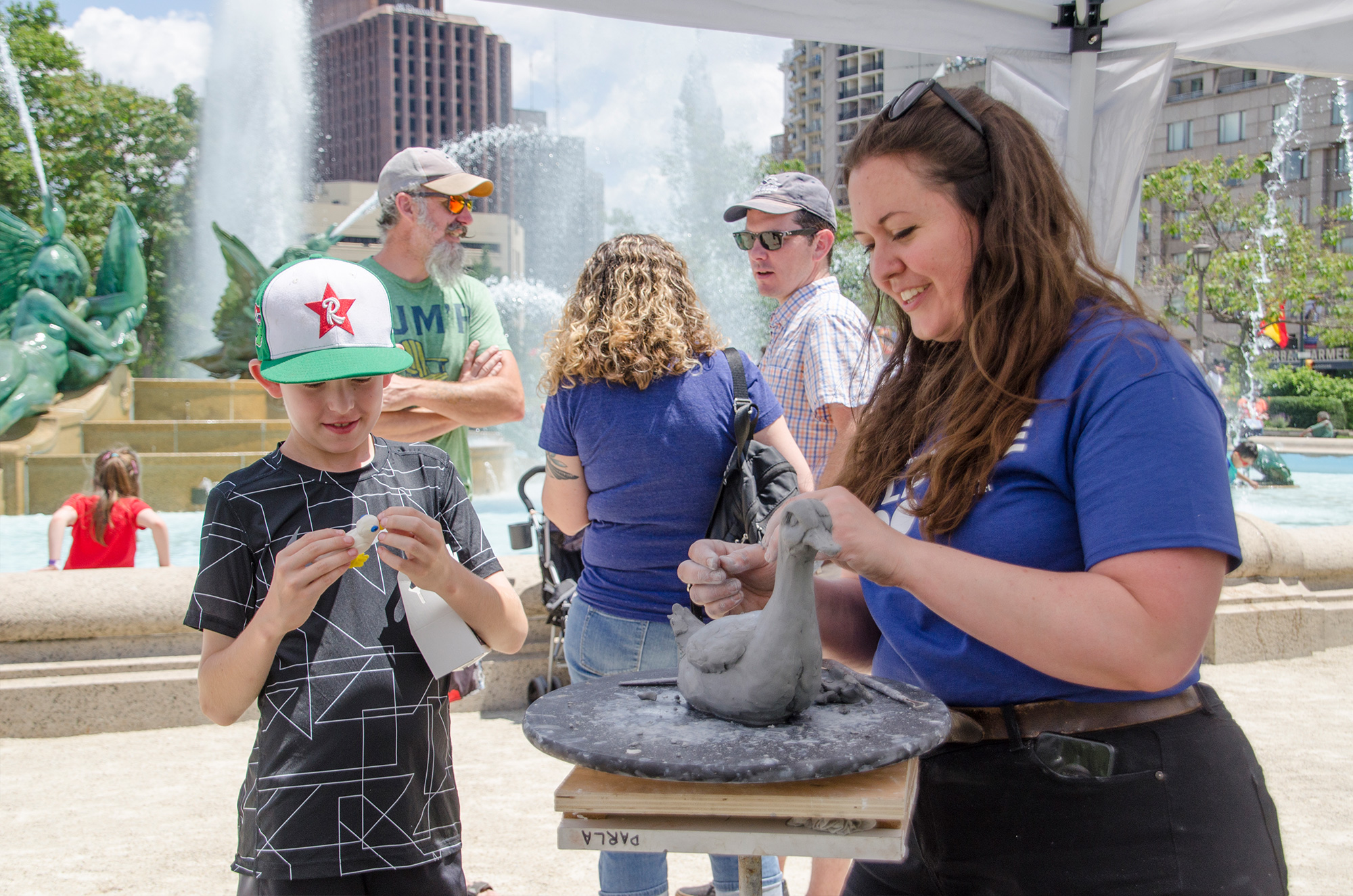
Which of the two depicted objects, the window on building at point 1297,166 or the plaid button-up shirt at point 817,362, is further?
the window on building at point 1297,166

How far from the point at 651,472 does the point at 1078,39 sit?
2.18 m

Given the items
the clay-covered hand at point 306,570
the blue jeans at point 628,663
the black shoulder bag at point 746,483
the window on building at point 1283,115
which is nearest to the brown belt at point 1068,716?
the clay-covered hand at point 306,570

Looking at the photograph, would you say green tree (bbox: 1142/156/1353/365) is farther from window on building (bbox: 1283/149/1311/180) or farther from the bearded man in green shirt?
the bearded man in green shirt

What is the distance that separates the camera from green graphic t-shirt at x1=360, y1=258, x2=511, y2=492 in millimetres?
3213

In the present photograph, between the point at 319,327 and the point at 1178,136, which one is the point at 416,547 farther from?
the point at 1178,136

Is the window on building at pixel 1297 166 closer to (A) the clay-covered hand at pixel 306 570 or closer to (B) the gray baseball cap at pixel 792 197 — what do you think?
(B) the gray baseball cap at pixel 792 197

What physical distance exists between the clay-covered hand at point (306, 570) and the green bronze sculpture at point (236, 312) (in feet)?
51.7

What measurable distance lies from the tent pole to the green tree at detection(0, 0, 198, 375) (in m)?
30.2

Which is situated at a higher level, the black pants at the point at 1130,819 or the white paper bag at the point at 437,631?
the white paper bag at the point at 437,631

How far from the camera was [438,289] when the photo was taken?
3279mm

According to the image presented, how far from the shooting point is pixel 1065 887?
4.44 ft

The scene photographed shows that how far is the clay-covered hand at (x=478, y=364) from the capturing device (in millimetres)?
3268

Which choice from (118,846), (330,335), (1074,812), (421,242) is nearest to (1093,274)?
(1074,812)

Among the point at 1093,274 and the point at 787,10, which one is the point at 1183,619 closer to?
the point at 1093,274
